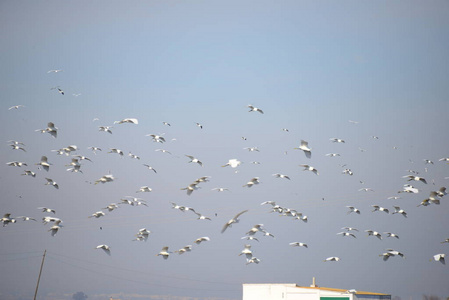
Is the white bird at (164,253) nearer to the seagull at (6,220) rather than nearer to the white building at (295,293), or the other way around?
the seagull at (6,220)

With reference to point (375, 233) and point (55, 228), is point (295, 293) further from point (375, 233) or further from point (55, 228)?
point (55, 228)

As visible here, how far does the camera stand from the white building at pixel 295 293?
77.6 meters

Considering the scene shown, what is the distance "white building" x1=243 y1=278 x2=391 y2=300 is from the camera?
7756 cm

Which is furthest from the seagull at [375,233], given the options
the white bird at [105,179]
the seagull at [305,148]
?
the white bird at [105,179]

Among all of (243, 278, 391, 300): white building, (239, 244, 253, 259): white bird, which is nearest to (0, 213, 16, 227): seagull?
(239, 244, 253, 259): white bird

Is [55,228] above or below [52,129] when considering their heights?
below

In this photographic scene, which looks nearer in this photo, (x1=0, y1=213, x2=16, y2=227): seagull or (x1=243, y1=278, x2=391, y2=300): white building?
(x1=0, y1=213, x2=16, y2=227): seagull

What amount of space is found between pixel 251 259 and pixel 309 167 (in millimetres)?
10686

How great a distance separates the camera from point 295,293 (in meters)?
80.6

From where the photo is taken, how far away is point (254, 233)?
51.8m

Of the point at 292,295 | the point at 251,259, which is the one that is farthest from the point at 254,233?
the point at 292,295

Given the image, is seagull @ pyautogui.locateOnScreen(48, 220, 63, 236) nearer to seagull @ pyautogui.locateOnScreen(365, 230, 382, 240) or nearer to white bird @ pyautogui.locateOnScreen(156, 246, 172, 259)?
white bird @ pyautogui.locateOnScreen(156, 246, 172, 259)

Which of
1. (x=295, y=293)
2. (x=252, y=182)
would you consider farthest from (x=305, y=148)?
(x=295, y=293)

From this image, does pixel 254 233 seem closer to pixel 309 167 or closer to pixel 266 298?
Result: pixel 309 167
